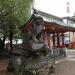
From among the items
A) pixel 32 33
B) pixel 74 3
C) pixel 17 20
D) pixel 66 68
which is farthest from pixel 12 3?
pixel 74 3

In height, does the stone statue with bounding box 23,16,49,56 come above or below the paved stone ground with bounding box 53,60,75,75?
above

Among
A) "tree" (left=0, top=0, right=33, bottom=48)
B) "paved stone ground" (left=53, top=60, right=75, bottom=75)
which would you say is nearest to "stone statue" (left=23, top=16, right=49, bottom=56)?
"paved stone ground" (left=53, top=60, right=75, bottom=75)

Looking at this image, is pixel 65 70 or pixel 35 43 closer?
pixel 35 43

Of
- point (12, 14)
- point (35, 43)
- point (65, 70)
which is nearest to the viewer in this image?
point (35, 43)

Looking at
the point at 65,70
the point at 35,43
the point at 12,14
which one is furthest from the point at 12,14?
the point at 35,43

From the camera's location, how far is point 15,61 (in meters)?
3.94

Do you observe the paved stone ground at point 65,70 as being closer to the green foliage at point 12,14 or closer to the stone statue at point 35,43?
the stone statue at point 35,43

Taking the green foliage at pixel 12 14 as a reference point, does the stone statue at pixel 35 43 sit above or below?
below

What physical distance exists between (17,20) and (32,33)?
6164mm

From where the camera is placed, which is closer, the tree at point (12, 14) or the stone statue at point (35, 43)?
the stone statue at point (35, 43)

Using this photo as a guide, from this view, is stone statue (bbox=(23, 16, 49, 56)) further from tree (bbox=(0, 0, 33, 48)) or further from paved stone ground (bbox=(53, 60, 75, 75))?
tree (bbox=(0, 0, 33, 48))

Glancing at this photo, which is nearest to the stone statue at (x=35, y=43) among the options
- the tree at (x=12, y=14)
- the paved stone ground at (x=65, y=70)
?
the paved stone ground at (x=65, y=70)

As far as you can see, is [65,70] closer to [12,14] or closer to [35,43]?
[35,43]

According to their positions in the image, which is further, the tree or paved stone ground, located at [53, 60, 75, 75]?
the tree
